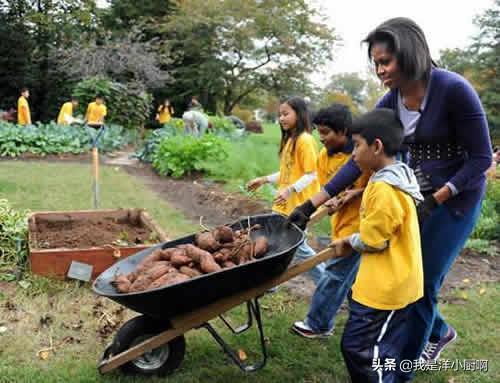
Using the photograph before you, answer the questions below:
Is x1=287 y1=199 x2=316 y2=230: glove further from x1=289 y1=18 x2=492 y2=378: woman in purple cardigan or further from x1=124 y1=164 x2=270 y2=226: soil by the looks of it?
x1=124 y1=164 x2=270 y2=226: soil

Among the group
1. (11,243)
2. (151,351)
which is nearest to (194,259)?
(151,351)

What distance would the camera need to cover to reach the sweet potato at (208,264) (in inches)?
99.8

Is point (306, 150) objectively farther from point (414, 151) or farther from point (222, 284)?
point (222, 284)

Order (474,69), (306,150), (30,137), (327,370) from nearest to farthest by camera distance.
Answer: (327,370) < (306,150) < (30,137) < (474,69)

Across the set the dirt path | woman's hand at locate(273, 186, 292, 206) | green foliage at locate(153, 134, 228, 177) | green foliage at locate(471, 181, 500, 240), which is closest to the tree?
the dirt path

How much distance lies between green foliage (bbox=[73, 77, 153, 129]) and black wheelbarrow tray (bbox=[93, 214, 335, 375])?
46.3ft

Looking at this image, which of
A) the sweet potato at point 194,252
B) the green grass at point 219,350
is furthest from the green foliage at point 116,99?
the sweet potato at point 194,252

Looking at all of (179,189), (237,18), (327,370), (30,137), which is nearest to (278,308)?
(327,370)

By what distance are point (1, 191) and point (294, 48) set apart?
1913 cm

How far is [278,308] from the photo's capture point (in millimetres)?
3957

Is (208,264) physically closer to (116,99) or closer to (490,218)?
(490,218)

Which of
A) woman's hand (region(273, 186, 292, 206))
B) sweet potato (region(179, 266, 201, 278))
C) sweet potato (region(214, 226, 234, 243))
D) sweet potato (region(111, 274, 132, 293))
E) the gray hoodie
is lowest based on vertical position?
sweet potato (region(111, 274, 132, 293))

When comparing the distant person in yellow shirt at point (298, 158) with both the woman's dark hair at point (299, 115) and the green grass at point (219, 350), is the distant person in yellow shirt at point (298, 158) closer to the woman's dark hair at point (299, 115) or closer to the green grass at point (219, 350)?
the woman's dark hair at point (299, 115)

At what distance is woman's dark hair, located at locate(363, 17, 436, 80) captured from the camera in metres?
2.34
